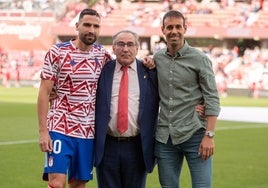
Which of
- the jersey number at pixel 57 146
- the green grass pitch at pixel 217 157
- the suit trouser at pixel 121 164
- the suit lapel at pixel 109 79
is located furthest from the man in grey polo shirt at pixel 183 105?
the green grass pitch at pixel 217 157

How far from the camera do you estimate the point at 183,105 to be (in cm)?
686

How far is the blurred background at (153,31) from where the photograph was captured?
41.8 m

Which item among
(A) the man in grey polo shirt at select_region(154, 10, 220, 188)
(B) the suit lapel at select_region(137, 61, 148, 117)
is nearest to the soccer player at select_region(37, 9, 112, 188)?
(B) the suit lapel at select_region(137, 61, 148, 117)

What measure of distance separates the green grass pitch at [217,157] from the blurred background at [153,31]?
19720 mm

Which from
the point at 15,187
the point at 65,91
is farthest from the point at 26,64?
the point at 65,91

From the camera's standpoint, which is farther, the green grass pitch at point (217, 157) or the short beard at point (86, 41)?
the green grass pitch at point (217, 157)

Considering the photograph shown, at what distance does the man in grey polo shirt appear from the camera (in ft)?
22.3

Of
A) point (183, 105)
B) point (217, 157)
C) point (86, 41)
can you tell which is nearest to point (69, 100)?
point (86, 41)

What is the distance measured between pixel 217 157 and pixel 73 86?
7321 mm

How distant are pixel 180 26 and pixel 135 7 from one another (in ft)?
157

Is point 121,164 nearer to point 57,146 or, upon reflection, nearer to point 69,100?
point 57,146

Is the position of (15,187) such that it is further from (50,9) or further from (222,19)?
(50,9)

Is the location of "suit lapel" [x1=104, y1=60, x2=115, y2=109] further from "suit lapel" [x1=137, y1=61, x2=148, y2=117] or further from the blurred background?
the blurred background

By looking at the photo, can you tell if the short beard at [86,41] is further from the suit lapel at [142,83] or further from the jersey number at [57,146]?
the jersey number at [57,146]
